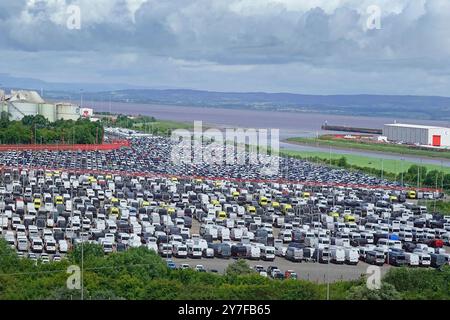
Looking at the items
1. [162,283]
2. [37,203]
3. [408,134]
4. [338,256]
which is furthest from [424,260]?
[408,134]

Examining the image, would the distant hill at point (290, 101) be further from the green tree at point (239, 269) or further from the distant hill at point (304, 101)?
the green tree at point (239, 269)

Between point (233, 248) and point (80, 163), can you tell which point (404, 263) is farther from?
point (80, 163)

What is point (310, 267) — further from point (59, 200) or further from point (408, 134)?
point (408, 134)

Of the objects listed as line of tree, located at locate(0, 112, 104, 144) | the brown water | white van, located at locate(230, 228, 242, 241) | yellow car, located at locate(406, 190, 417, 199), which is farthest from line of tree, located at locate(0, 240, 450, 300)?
the brown water

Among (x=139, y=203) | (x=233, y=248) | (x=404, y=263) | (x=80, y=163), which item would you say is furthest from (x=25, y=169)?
(x=404, y=263)

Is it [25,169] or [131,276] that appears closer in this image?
[131,276]

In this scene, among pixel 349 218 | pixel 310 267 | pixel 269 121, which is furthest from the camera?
pixel 269 121

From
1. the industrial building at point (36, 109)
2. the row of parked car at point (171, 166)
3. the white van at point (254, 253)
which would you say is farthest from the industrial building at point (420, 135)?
the white van at point (254, 253)
